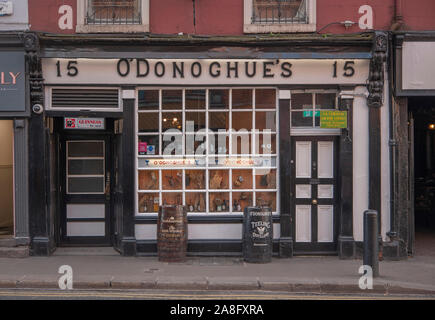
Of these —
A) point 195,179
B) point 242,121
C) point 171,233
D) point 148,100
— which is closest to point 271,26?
point 242,121

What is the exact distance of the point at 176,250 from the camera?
1122 centimetres

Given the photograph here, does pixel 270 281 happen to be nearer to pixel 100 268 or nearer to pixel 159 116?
pixel 100 268

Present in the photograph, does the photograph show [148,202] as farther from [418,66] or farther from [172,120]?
[418,66]

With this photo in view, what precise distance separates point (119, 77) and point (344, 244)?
19.2 ft

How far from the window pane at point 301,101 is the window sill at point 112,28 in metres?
3.44

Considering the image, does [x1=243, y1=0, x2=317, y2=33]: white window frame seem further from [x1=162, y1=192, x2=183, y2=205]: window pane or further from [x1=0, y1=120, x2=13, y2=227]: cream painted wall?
[x1=0, y1=120, x2=13, y2=227]: cream painted wall

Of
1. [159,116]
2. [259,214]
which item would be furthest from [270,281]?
[159,116]

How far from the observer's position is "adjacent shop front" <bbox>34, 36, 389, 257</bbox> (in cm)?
1173

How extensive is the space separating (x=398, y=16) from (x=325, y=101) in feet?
7.47

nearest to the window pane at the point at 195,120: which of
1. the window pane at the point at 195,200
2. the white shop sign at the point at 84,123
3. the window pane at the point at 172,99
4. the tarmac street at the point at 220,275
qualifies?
the window pane at the point at 172,99

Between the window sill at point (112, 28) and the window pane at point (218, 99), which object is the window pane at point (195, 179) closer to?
the window pane at point (218, 99)

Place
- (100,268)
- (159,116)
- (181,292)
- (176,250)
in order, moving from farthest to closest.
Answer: (159,116) → (176,250) → (100,268) → (181,292)

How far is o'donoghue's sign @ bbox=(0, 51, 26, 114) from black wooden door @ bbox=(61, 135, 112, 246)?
1.48 meters

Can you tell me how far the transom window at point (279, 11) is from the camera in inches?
474
